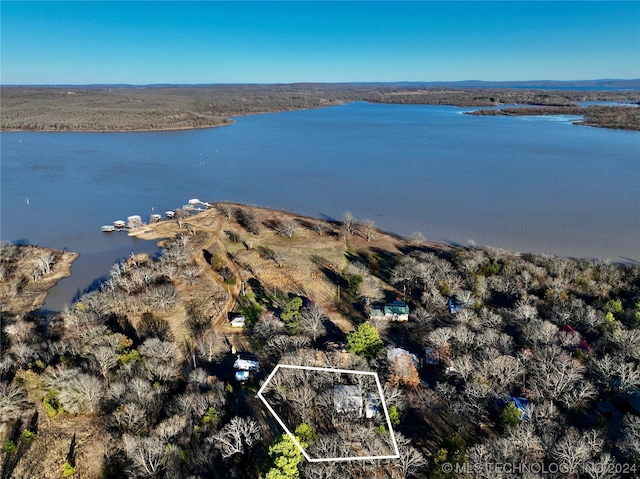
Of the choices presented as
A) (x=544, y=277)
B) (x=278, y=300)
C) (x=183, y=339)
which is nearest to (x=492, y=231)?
(x=544, y=277)

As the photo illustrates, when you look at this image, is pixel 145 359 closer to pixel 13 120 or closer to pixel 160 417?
pixel 160 417

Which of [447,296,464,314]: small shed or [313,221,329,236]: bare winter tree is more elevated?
[313,221,329,236]: bare winter tree

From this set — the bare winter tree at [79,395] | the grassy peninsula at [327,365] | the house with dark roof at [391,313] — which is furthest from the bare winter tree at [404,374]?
the bare winter tree at [79,395]

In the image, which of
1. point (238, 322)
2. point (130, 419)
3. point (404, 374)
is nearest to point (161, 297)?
point (238, 322)

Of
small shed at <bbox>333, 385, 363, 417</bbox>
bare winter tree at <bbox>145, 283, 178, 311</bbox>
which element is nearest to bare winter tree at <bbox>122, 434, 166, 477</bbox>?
small shed at <bbox>333, 385, 363, 417</bbox>

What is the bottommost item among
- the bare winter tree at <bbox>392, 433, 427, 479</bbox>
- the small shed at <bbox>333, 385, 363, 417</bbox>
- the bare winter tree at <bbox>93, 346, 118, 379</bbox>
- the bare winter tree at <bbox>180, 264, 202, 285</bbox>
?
the bare winter tree at <bbox>392, 433, 427, 479</bbox>

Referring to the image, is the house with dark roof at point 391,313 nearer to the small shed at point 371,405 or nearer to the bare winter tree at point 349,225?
the small shed at point 371,405

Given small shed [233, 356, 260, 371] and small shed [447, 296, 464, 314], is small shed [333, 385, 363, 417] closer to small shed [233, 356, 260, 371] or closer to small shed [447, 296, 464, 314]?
small shed [233, 356, 260, 371]
